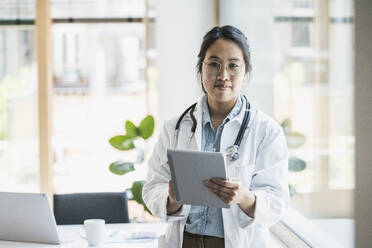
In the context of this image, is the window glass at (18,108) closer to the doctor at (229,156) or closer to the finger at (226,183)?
the doctor at (229,156)

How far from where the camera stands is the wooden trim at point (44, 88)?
4844 mm

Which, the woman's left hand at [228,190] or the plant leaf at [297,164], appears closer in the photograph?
the woman's left hand at [228,190]

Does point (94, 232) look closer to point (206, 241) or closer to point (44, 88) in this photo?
point (206, 241)

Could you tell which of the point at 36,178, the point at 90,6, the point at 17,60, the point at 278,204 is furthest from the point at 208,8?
the point at 278,204

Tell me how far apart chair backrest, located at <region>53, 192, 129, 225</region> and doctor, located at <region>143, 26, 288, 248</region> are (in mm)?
994

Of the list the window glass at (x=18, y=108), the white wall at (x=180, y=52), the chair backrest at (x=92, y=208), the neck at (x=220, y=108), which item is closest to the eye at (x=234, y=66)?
the neck at (x=220, y=108)

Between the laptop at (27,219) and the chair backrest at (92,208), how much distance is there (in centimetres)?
65

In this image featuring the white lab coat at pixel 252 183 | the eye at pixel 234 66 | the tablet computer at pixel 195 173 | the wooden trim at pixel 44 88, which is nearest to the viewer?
the tablet computer at pixel 195 173

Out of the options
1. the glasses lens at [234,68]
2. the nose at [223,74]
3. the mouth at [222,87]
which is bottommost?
the mouth at [222,87]

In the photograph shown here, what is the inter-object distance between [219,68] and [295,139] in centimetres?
→ 113

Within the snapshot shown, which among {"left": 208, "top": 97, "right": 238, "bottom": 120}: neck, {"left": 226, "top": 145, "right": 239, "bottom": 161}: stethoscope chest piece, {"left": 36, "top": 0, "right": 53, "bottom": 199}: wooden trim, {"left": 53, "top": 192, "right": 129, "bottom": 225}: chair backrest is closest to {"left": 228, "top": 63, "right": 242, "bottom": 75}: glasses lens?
{"left": 208, "top": 97, "right": 238, "bottom": 120}: neck

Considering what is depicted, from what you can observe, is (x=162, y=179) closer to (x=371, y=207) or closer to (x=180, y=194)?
(x=180, y=194)

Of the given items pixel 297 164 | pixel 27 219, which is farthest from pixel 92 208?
pixel 297 164

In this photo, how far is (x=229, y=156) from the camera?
192cm
